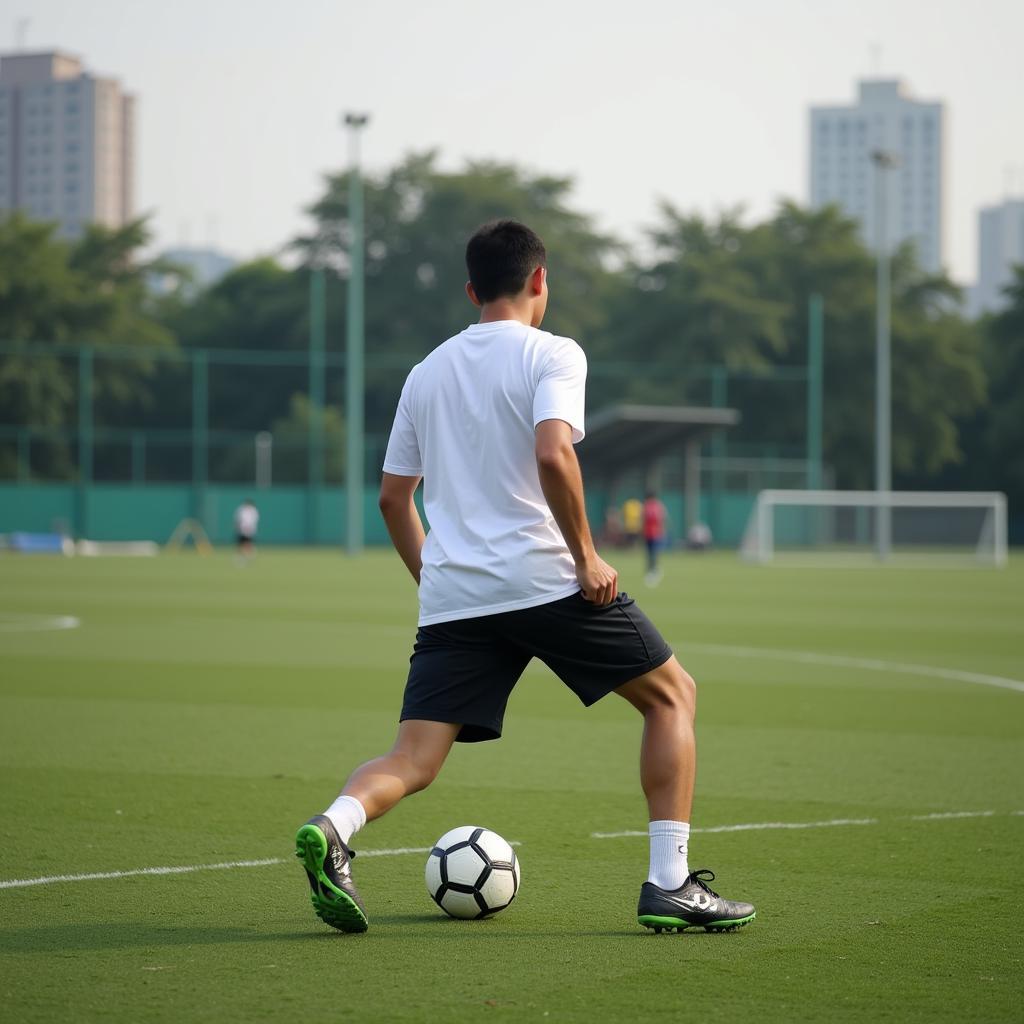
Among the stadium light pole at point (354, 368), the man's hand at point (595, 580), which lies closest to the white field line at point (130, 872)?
the man's hand at point (595, 580)

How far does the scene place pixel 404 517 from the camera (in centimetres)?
544

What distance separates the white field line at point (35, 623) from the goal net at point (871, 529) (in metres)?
25.8

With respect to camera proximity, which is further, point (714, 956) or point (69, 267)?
point (69, 267)

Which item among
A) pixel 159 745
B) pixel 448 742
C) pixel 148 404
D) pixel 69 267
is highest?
pixel 69 267

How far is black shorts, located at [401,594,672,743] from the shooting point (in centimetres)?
501

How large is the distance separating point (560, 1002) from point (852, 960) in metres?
0.95

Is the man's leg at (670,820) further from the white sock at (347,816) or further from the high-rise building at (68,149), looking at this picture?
the high-rise building at (68,149)

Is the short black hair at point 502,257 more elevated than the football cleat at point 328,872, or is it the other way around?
the short black hair at point 502,257

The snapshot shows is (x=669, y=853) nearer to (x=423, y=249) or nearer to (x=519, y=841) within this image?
(x=519, y=841)

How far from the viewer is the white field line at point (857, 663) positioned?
13.2 m

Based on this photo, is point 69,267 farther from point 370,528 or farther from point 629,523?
point 629,523

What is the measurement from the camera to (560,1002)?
14.1 ft

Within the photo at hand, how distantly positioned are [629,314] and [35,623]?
48.0 m

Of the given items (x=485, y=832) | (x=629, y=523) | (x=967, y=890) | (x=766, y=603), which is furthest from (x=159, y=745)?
(x=629, y=523)
